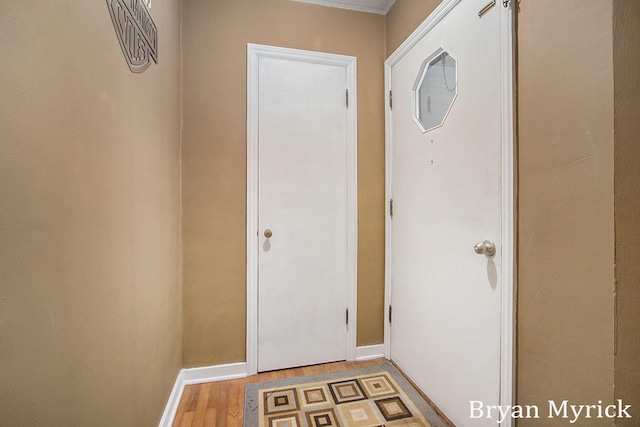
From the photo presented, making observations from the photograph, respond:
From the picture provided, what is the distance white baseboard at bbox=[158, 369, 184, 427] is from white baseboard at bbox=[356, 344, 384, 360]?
3.90 feet

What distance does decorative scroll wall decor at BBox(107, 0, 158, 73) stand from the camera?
3.07ft

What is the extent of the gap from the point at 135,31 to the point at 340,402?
2027mm

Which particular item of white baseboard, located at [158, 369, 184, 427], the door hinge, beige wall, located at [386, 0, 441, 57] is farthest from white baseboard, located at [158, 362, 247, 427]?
beige wall, located at [386, 0, 441, 57]

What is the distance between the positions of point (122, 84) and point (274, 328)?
162 cm

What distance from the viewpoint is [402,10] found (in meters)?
1.89

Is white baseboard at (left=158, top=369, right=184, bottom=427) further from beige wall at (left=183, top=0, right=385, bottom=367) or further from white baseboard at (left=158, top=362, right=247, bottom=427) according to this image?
beige wall at (left=183, top=0, right=385, bottom=367)

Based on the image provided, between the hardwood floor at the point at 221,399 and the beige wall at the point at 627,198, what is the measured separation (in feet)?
4.88

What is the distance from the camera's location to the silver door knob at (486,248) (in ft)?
3.95

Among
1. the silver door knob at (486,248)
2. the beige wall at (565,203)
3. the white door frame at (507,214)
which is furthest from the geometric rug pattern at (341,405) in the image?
the silver door knob at (486,248)

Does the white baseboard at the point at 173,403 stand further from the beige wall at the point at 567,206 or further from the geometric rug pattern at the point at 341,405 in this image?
the beige wall at the point at 567,206

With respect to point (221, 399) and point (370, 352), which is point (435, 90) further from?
point (221, 399)

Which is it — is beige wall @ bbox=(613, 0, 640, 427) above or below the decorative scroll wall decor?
below

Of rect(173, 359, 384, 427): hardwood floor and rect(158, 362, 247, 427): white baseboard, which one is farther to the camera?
rect(158, 362, 247, 427): white baseboard

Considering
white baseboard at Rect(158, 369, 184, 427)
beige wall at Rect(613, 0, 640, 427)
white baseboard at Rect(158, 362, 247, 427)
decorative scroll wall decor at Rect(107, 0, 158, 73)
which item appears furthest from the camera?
white baseboard at Rect(158, 362, 247, 427)
